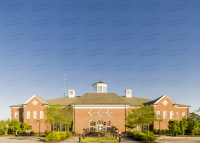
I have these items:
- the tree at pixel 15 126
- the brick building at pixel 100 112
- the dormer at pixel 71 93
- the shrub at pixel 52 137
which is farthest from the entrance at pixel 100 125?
the tree at pixel 15 126

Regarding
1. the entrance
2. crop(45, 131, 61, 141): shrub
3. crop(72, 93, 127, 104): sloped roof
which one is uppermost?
crop(72, 93, 127, 104): sloped roof

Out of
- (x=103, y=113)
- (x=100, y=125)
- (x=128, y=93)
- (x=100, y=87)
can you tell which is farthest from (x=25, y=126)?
(x=128, y=93)

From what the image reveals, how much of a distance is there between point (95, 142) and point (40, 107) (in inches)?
836

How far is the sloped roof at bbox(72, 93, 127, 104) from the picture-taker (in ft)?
132

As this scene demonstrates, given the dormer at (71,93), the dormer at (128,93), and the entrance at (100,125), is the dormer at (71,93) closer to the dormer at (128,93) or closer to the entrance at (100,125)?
the entrance at (100,125)

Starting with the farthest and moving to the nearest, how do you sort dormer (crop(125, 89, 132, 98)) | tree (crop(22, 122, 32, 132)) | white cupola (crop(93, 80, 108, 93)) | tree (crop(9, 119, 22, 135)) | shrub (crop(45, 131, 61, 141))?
white cupola (crop(93, 80, 108, 93)) → dormer (crop(125, 89, 132, 98)) → tree (crop(22, 122, 32, 132)) → tree (crop(9, 119, 22, 135)) → shrub (crop(45, 131, 61, 141))

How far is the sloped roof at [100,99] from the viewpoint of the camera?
40.1 m

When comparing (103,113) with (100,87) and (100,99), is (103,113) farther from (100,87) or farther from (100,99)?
(100,87)

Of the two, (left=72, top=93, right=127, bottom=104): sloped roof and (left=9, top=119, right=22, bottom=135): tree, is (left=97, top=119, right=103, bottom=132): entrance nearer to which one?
(left=72, top=93, right=127, bottom=104): sloped roof

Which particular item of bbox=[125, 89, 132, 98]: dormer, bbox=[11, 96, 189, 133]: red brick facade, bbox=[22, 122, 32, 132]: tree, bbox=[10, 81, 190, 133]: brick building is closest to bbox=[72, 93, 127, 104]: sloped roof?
bbox=[10, 81, 190, 133]: brick building

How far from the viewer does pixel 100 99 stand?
41094 millimetres

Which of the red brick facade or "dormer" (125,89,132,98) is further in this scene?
"dormer" (125,89,132,98)

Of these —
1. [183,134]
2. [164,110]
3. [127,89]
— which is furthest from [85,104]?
[183,134]

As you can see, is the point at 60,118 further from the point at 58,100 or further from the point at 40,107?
the point at 58,100
